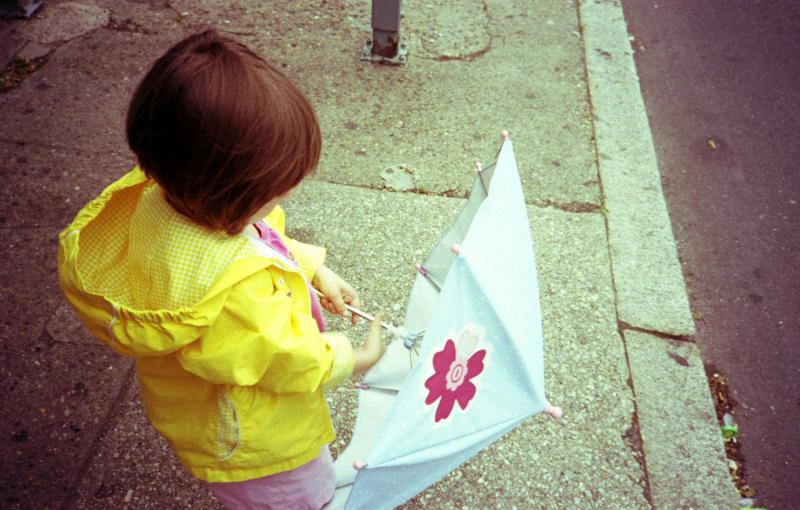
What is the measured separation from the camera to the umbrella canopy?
1.05m

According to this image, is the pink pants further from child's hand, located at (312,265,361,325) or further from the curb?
the curb

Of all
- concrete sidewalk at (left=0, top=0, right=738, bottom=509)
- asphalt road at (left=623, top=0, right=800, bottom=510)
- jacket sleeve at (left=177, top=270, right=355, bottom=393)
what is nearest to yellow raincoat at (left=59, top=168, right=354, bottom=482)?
jacket sleeve at (left=177, top=270, right=355, bottom=393)

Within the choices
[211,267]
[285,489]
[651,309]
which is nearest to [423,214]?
[651,309]

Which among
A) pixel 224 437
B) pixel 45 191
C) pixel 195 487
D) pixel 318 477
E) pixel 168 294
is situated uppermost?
pixel 168 294

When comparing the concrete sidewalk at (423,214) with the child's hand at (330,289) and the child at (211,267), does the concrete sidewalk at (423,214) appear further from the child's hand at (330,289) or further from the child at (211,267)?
the child at (211,267)

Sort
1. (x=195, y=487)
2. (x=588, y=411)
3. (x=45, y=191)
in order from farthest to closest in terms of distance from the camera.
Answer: (x=45, y=191) < (x=588, y=411) < (x=195, y=487)

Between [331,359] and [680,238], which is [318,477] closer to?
[331,359]

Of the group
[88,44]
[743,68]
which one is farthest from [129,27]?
[743,68]

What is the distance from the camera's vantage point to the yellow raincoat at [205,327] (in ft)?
3.40

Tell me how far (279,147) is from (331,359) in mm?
474

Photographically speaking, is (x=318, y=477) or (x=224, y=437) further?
(x=318, y=477)

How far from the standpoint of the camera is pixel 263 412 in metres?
1.25

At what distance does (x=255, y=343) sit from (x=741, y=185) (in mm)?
3239

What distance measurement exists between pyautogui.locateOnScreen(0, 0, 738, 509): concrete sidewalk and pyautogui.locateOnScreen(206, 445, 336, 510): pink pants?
0.46 m
